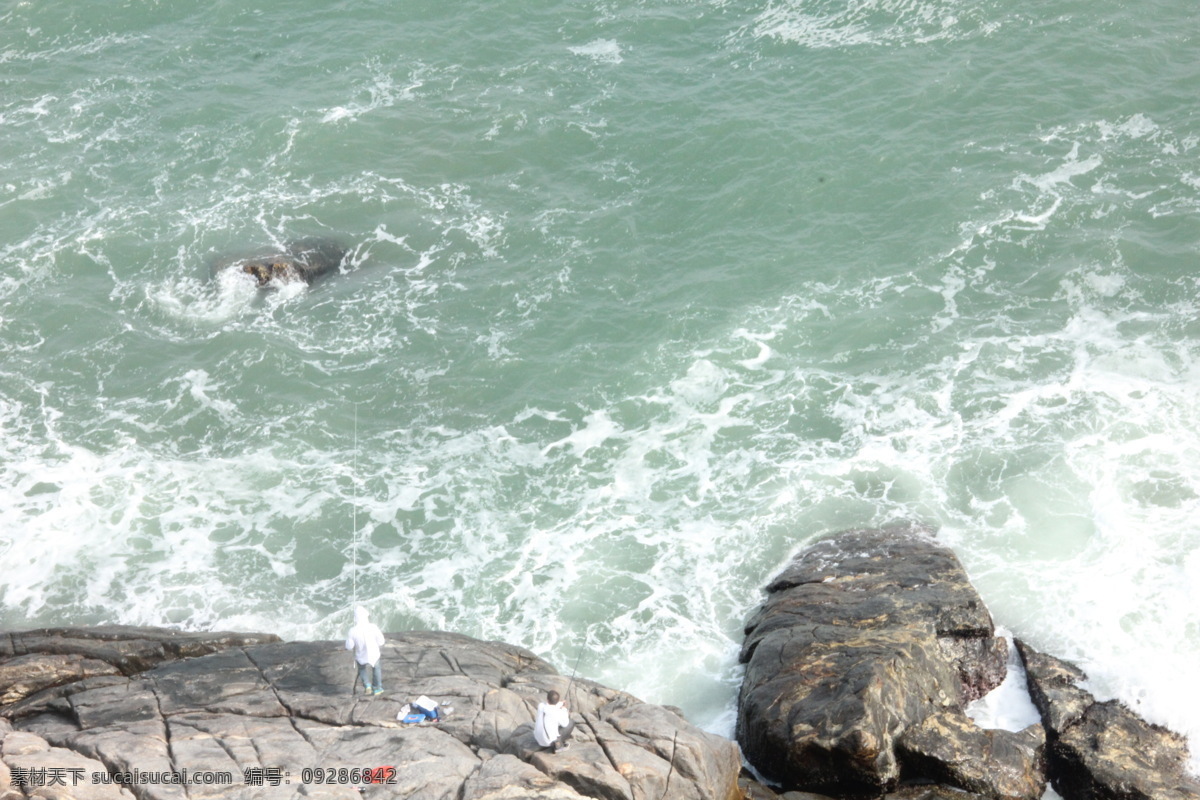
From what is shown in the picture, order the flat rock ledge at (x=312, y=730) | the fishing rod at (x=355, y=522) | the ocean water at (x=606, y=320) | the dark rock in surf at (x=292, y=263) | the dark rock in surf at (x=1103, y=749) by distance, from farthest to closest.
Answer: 1. the dark rock in surf at (x=292, y=263)
2. the ocean water at (x=606, y=320)
3. the fishing rod at (x=355, y=522)
4. the dark rock in surf at (x=1103, y=749)
5. the flat rock ledge at (x=312, y=730)

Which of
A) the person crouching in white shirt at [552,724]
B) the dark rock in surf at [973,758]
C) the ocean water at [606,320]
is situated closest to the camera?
the person crouching in white shirt at [552,724]

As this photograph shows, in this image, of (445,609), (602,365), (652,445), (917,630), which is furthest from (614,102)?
(917,630)

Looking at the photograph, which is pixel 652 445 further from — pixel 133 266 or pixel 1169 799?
pixel 133 266

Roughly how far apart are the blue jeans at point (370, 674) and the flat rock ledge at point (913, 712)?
699 centimetres

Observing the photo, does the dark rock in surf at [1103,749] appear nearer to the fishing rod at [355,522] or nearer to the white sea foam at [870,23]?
the fishing rod at [355,522]

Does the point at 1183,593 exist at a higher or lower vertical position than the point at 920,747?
lower

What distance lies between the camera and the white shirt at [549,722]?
18.5m

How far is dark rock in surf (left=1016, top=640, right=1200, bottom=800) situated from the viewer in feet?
71.1

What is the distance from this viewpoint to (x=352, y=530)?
2973 centimetres

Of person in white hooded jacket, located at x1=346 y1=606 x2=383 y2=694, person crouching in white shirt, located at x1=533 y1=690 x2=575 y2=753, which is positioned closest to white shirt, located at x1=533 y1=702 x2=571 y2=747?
person crouching in white shirt, located at x1=533 y1=690 x2=575 y2=753

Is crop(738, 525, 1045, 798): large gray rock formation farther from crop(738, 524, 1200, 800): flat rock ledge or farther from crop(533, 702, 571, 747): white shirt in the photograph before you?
crop(533, 702, 571, 747): white shirt

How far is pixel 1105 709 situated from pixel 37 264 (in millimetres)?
33836

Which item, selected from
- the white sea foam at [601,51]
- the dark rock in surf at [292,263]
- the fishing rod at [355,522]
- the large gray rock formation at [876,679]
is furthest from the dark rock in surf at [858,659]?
the white sea foam at [601,51]

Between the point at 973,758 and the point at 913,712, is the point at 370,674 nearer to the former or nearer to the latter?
the point at 913,712
